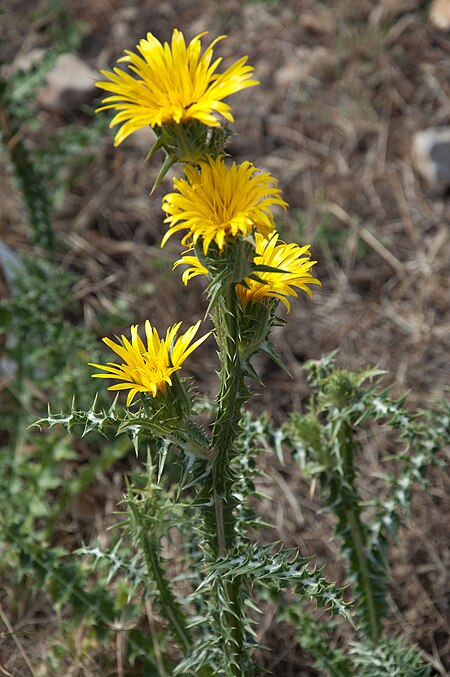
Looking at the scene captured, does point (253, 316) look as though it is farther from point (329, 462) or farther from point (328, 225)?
point (328, 225)

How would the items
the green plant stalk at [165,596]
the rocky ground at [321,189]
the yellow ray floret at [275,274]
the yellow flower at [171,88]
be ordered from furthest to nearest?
the rocky ground at [321,189] < the green plant stalk at [165,596] < the yellow ray floret at [275,274] < the yellow flower at [171,88]

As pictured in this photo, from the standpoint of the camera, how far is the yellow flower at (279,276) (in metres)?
1.57

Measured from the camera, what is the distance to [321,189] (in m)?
4.02

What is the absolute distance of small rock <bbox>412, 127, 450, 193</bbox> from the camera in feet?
12.7

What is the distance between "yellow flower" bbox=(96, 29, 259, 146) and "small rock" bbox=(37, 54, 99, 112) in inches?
120

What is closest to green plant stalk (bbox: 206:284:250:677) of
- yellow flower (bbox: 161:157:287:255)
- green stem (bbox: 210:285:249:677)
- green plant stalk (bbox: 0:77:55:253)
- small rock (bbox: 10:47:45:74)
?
green stem (bbox: 210:285:249:677)

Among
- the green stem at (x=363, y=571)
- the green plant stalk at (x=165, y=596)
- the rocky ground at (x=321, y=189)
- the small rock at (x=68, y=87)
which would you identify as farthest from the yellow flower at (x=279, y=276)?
the small rock at (x=68, y=87)

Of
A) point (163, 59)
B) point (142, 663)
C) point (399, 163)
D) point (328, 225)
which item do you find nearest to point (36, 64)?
point (328, 225)

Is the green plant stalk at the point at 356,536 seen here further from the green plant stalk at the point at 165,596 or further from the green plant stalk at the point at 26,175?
the green plant stalk at the point at 26,175

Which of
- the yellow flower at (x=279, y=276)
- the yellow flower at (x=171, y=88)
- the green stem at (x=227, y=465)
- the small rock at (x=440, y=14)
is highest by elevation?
the small rock at (x=440, y=14)

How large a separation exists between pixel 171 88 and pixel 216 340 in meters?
0.51

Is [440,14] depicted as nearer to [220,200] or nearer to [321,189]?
[321,189]

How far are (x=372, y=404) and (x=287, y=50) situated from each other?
3.04 m

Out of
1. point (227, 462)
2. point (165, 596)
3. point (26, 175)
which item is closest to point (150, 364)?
point (227, 462)
